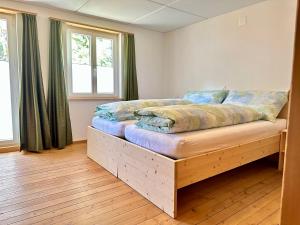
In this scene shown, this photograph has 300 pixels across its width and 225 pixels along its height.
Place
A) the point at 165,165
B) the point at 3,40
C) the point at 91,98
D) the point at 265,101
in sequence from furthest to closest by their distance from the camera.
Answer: the point at 91,98
the point at 3,40
the point at 265,101
the point at 165,165

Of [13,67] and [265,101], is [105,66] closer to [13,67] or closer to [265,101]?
[13,67]

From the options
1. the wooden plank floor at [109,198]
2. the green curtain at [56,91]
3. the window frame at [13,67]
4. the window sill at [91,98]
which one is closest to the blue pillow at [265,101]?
the wooden plank floor at [109,198]

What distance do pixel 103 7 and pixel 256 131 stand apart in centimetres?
263

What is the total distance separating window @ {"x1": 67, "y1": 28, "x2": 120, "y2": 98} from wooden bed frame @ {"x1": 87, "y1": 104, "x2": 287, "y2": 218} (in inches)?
57.3

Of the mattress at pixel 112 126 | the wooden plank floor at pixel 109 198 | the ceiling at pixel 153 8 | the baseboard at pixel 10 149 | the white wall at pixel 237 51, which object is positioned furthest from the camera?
the baseboard at pixel 10 149

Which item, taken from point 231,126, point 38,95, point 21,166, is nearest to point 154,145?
point 231,126

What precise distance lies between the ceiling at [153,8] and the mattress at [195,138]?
1.79 meters

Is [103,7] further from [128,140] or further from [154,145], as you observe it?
[154,145]

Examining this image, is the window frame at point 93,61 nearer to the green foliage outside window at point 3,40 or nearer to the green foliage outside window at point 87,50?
the green foliage outside window at point 87,50

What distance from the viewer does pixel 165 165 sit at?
1550mm

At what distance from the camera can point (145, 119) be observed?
6.27ft

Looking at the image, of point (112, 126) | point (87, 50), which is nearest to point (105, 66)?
point (87, 50)

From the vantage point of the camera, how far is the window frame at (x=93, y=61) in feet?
11.1

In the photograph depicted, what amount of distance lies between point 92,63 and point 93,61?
1.5 inches
